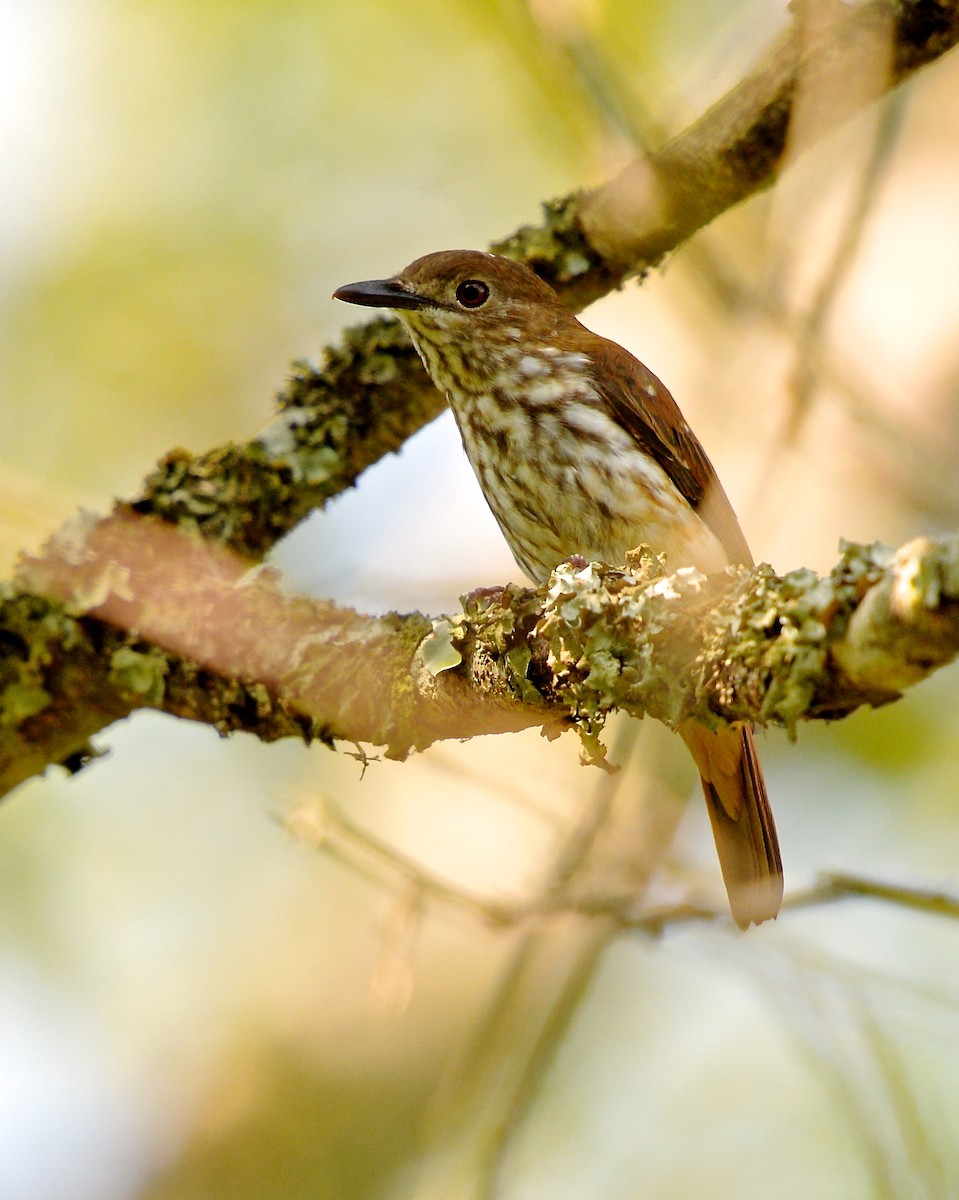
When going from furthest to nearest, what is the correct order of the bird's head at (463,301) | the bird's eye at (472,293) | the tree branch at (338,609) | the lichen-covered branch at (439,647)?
the bird's eye at (472,293) → the bird's head at (463,301) → the tree branch at (338,609) → the lichen-covered branch at (439,647)

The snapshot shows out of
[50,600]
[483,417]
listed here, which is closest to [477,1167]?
[50,600]

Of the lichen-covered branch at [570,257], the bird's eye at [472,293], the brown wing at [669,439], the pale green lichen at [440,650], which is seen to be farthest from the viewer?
the bird's eye at [472,293]

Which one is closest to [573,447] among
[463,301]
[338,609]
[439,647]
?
[463,301]

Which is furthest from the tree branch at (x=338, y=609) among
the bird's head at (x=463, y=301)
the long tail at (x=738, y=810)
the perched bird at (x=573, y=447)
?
the long tail at (x=738, y=810)

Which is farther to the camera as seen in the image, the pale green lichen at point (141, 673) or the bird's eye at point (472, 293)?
the bird's eye at point (472, 293)

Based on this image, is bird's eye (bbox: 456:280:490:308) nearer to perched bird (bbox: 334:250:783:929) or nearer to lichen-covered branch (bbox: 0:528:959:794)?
perched bird (bbox: 334:250:783:929)

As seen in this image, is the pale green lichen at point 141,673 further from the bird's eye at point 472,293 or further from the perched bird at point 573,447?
the bird's eye at point 472,293

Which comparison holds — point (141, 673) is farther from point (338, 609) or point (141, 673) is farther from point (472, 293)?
point (472, 293)

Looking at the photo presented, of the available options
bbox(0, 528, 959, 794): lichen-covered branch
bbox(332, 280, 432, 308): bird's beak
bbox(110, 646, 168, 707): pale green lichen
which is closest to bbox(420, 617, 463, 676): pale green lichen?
bbox(0, 528, 959, 794): lichen-covered branch
